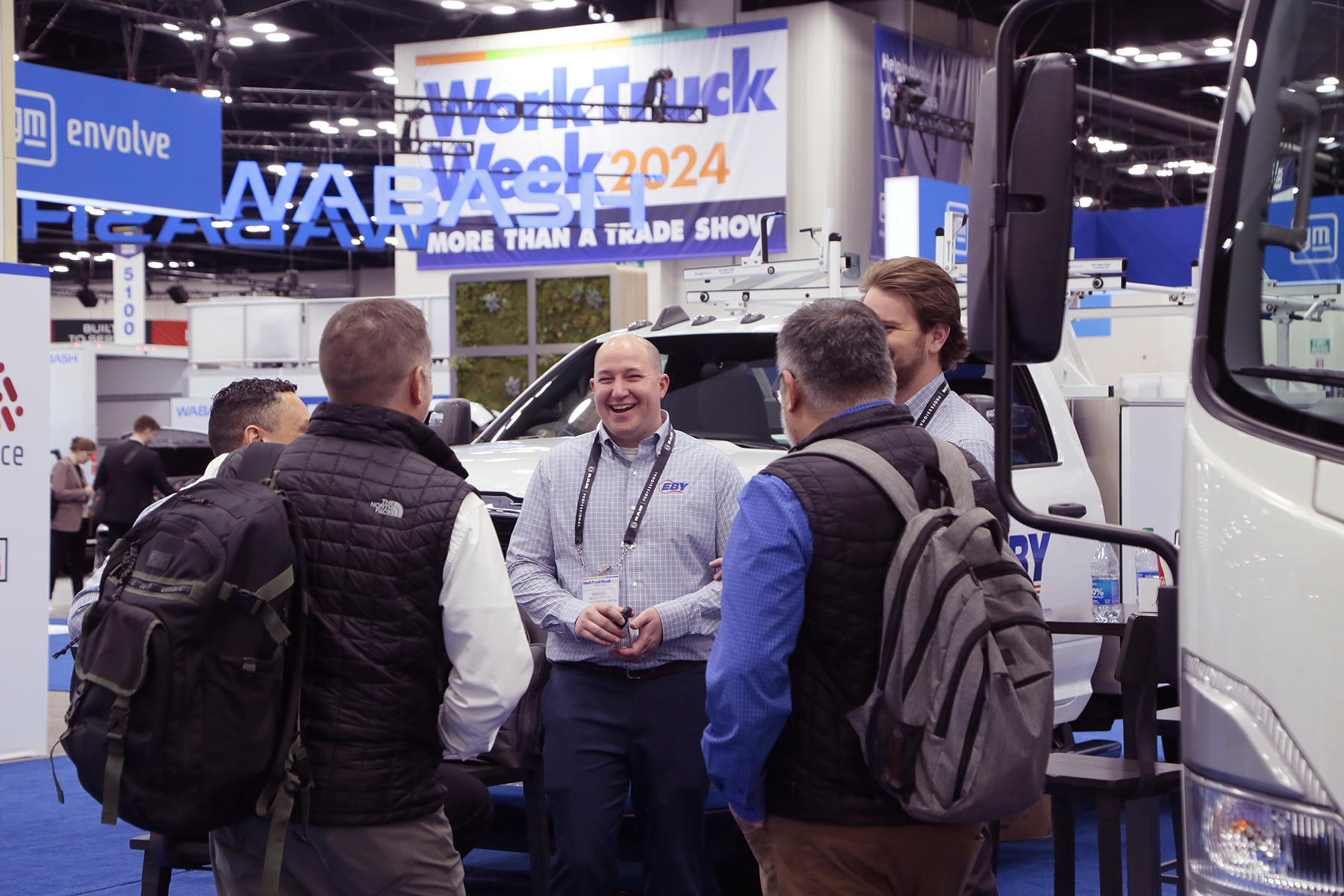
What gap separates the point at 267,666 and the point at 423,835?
0.46 metres

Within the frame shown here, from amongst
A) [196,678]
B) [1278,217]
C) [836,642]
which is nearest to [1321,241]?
[1278,217]

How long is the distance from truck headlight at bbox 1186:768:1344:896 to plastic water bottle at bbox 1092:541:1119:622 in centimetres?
379

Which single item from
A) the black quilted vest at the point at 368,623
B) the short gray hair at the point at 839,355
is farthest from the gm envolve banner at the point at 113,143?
the short gray hair at the point at 839,355

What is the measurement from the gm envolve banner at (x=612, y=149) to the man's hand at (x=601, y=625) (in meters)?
14.2

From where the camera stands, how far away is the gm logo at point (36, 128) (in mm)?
8836

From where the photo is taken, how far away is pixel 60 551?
15.9 meters

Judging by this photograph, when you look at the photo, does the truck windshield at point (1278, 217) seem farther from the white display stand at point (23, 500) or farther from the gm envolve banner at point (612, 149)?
the gm envolve banner at point (612, 149)

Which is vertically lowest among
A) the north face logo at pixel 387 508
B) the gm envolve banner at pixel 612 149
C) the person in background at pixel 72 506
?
the person in background at pixel 72 506

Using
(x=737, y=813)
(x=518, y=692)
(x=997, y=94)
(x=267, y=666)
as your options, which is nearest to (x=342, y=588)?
(x=267, y=666)

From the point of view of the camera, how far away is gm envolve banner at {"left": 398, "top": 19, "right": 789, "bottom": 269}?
1800 cm

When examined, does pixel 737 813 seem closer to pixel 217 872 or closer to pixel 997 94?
Answer: pixel 217 872

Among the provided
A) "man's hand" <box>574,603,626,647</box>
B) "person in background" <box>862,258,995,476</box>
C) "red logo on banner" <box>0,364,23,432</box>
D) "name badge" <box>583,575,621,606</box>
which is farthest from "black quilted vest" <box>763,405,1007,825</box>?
"red logo on banner" <box>0,364,23,432</box>

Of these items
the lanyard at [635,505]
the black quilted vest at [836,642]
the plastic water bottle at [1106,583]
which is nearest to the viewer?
the black quilted vest at [836,642]

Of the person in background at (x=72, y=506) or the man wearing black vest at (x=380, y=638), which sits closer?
the man wearing black vest at (x=380, y=638)
